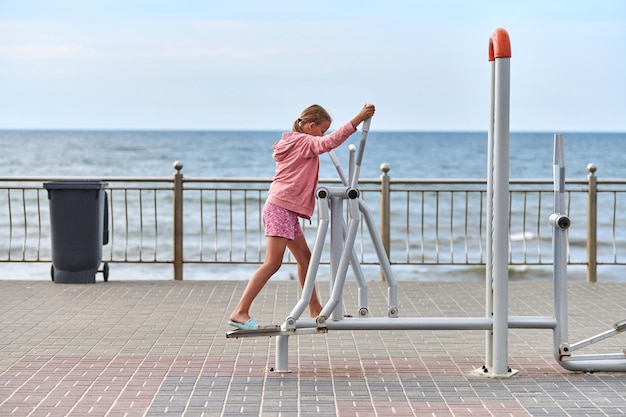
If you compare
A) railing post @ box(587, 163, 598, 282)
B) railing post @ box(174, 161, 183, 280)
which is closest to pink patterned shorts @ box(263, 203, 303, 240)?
railing post @ box(174, 161, 183, 280)

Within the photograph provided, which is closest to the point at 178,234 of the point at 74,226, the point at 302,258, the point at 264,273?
the point at 74,226

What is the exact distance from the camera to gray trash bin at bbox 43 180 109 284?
39.7 ft

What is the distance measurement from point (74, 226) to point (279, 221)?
5347 millimetres

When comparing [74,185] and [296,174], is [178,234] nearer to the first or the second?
[74,185]

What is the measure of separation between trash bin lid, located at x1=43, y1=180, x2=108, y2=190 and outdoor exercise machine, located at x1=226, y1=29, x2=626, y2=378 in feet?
17.6

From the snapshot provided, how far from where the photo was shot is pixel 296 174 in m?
7.26

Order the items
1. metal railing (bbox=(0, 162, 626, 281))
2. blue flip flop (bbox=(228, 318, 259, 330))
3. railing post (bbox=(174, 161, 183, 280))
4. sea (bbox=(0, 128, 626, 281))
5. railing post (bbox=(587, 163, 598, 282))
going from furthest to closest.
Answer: sea (bbox=(0, 128, 626, 281))
metal railing (bbox=(0, 162, 626, 281))
railing post (bbox=(174, 161, 183, 280))
railing post (bbox=(587, 163, 598, 282))
blue flip flop (bbox=(228, 318, 259, 330))

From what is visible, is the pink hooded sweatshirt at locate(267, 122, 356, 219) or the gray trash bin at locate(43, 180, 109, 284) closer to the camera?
the pink hooded sweatshirt at locate(267, 122, 356, 219)

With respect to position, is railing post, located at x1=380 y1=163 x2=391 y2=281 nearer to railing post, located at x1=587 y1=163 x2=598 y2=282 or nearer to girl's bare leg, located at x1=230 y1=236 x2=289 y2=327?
Result: railing post, located at x1=587 y1=163 x2=598 y2=282

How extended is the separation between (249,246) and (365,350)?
54.7ft

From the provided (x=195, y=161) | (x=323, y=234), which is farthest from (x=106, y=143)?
(x=323, y=234)

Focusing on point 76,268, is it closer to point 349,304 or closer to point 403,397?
point 349,304

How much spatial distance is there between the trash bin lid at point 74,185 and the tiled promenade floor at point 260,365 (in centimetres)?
144

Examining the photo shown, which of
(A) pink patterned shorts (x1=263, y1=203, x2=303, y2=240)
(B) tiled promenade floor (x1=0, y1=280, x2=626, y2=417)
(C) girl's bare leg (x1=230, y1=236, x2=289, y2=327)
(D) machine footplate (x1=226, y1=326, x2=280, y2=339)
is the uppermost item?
(A) pink patterned shorts (x1=263, y1=203, x2=303, y2=240)
